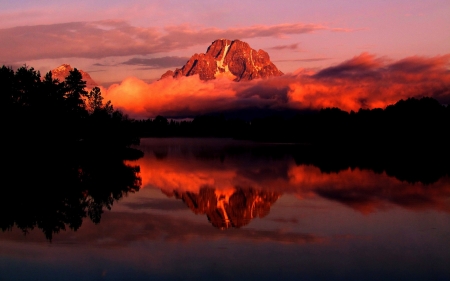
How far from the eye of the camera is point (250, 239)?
25.7m

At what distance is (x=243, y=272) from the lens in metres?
19.7

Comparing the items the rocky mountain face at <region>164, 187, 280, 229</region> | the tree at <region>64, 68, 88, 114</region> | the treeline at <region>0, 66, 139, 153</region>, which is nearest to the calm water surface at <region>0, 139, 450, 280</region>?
the rocky mountain face at <region>164, 187, 280, 229</region>

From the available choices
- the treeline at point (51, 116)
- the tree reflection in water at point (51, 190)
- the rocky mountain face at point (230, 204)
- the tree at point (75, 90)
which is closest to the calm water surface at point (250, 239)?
the rocky mountain face at point (230, 204)

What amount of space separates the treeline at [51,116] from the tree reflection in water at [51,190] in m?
2.67

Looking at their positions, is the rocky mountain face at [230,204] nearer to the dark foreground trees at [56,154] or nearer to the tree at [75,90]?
the dark foreground trees at [56,154]

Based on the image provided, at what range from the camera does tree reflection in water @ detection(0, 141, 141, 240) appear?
1191 inches

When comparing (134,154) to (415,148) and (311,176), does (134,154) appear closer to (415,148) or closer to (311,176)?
(311,176)

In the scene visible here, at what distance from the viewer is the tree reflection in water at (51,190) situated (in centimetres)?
3025

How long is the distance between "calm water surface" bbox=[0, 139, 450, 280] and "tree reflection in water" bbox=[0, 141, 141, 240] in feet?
4.63

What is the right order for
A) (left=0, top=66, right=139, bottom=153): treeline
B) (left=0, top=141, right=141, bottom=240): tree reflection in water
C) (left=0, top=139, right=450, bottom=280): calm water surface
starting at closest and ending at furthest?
(left=0, top=139, right=450, bottom=280): calm water surface, (left=0, top=141, right=141, bottom=240): tree reflection in water, (left=0, top=66, right=139, bottom=153): treeline

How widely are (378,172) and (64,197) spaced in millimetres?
41437

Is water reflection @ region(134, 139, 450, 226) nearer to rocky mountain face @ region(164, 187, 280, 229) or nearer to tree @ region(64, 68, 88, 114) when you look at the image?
rocky mountain face @ region(164, 187, 280, 229)

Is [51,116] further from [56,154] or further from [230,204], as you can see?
[230,204]

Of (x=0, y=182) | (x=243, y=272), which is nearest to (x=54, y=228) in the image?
(x=243, y=272)
